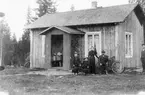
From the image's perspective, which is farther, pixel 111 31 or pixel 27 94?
pixel 111 31

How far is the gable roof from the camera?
55.8ft

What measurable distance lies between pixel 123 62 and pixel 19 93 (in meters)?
9.85

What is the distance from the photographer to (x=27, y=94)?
28.6 feet

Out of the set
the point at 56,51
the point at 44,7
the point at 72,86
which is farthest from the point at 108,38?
the point at 44,7

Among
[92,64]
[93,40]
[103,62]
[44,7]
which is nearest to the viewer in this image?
[103,62]

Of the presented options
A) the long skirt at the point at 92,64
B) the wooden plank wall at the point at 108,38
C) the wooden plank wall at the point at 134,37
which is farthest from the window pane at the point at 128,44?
the long skirt at the point at 92,64

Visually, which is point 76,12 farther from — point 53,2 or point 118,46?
point 53,2

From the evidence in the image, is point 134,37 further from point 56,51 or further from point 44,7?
point 44,7

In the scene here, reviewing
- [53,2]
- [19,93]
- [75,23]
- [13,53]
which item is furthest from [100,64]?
[53,2]

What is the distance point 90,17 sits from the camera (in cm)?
1833

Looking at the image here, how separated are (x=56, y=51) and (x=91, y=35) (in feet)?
13.8

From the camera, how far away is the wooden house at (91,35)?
55.5ft

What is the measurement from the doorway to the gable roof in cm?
145

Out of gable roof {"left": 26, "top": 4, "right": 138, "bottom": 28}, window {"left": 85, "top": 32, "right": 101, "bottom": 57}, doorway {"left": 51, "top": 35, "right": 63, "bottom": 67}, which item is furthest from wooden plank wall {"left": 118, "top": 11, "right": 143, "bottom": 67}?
doorway {"left": 51, "top": 35, "right": 63, "bottom": 67}
